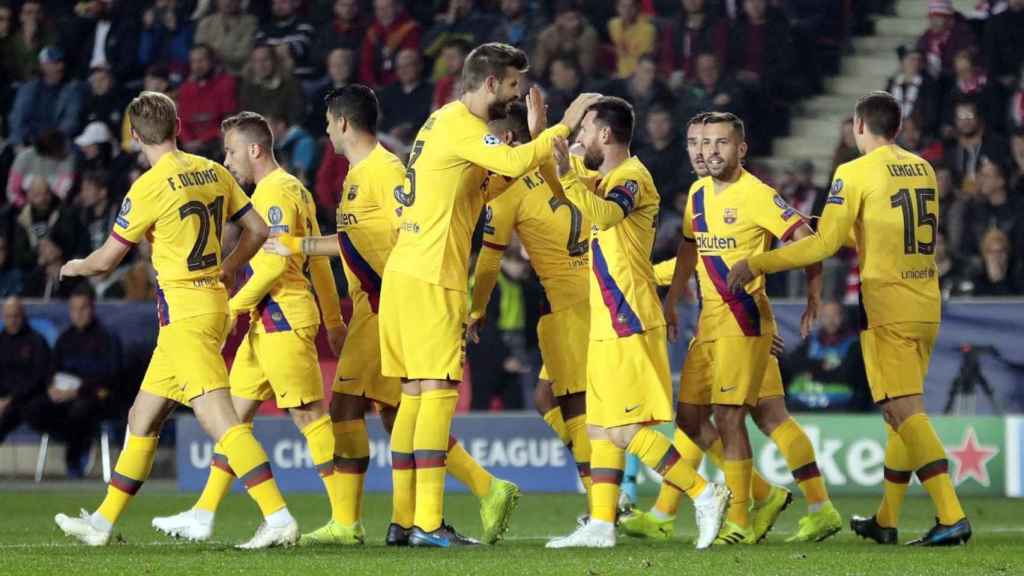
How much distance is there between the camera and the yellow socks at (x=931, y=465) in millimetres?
9469

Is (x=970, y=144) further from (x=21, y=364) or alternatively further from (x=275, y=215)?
(x=275, y=215)

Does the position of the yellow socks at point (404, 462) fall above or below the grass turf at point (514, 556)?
above

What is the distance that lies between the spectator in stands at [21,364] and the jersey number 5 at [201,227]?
7624mm

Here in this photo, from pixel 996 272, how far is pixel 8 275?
952 cm

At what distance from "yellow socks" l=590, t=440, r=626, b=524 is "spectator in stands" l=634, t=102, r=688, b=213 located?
8.25 m

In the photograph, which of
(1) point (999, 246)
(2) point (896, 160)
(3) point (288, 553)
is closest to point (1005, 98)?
(1) point (999, 246)

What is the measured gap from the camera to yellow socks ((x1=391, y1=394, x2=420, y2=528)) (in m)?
9.18

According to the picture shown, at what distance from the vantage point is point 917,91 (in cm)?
1755

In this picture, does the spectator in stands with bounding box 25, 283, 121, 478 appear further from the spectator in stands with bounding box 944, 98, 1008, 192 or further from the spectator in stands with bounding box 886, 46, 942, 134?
the spectator in stands with bounding box 944, 98, 1008, 192

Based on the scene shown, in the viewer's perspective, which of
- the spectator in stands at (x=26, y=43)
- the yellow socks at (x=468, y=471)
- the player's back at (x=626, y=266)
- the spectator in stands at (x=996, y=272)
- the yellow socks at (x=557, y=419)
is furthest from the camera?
the spectator in stands at (x=26, y=43)

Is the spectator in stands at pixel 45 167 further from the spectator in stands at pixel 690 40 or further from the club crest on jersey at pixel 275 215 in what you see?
the club crest on jersey at pixel 275 215

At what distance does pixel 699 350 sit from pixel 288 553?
255 cm

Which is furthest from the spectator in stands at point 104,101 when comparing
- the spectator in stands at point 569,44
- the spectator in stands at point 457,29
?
the spectator in stands at point 569,44

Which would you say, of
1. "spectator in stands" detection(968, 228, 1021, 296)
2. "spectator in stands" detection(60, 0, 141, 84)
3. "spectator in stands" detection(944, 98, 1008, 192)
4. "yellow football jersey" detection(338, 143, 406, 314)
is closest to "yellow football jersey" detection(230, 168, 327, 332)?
"yellow football jersey" detection(338, 143, 406, 314)
